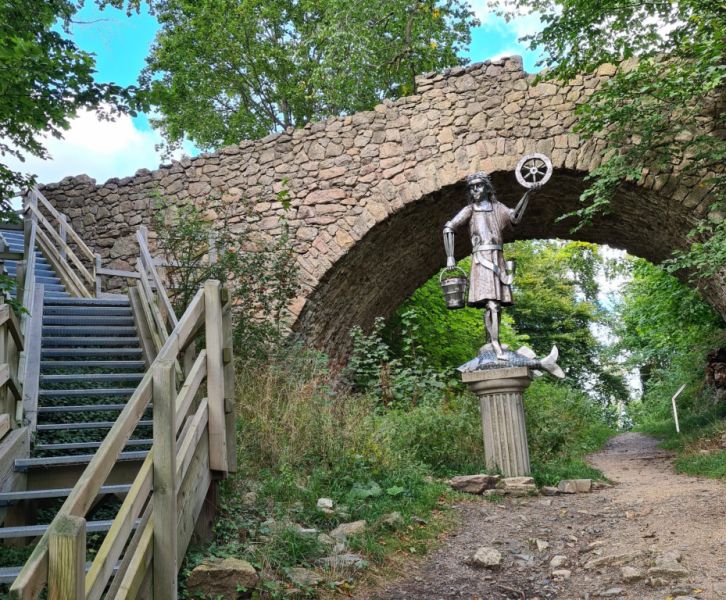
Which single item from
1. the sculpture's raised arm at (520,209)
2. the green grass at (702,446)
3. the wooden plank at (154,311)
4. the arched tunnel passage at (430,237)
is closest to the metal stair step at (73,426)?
the wooden plank at (154,311)

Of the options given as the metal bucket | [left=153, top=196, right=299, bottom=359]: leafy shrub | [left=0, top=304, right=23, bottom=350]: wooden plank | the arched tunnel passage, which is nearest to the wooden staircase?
[left=0, top=304, right=23, bottom=350]: wooden plank

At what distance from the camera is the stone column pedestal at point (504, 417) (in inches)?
251

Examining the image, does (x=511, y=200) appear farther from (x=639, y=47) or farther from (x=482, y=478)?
(x=482, y=478)

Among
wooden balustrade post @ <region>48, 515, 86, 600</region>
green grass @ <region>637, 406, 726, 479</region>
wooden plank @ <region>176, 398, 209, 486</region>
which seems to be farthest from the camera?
green grass @ <region>637, 406, 726, 479</region>

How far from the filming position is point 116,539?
2391mm

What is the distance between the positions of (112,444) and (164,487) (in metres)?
0.42

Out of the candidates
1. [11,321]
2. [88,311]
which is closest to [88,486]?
[11,321]

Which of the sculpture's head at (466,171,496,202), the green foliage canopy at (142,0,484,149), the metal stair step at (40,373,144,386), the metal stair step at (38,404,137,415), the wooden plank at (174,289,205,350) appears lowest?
the metal stair step at (38,404,137,415)

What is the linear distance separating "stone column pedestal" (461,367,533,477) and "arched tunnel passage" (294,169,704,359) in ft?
11.2

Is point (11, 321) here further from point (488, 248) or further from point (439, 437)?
point (488, 248)

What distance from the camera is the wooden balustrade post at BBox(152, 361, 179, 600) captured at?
277cm

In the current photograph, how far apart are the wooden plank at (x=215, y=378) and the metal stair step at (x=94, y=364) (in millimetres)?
2399

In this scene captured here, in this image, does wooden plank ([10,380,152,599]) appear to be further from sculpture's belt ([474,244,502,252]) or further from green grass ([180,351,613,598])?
sculpture's belt ([474,244,502,252])

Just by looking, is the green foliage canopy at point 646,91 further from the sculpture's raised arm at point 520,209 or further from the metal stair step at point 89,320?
the metal stair step at point 89,320
